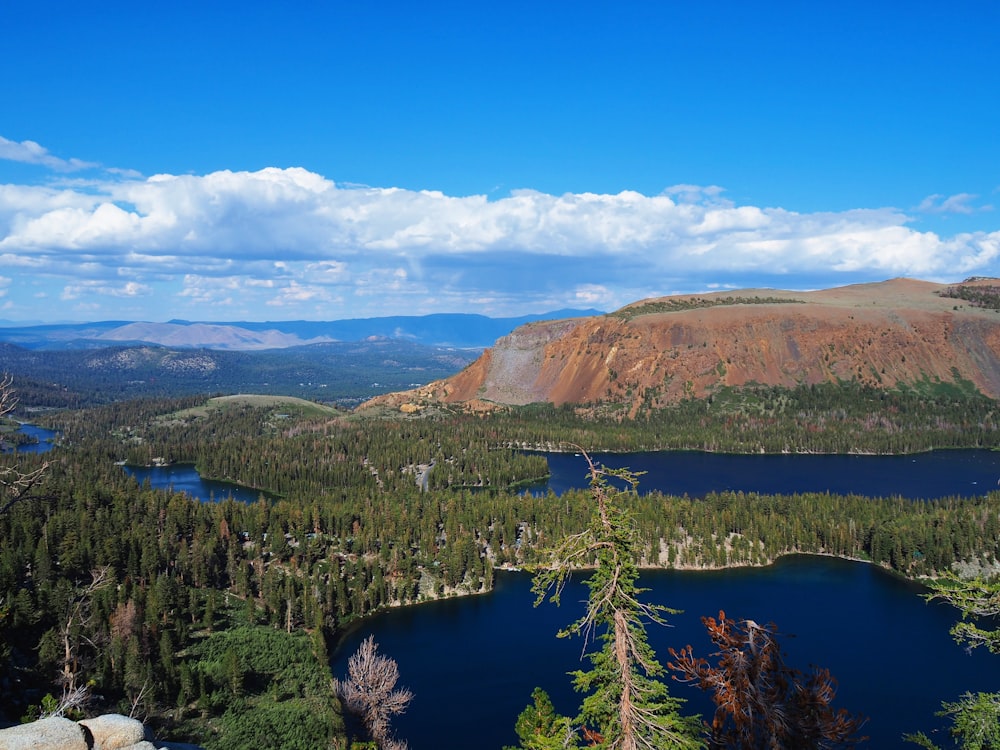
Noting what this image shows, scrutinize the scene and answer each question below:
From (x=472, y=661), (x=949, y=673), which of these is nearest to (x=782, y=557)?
(x=949, y=673)

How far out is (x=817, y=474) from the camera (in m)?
172

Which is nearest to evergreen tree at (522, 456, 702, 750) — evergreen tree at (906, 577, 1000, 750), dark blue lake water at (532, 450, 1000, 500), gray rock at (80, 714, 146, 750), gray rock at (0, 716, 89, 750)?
evergreen tree at (906, 577, 1000, 750)

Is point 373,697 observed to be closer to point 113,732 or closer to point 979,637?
point 113,732

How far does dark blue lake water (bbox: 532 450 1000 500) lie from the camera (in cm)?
15238

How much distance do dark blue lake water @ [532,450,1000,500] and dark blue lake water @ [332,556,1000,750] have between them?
49.7 m

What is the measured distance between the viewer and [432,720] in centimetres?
6450

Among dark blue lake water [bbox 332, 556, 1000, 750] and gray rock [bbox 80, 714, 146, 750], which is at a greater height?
gray rock [bbox 80, 714, 146, 750]

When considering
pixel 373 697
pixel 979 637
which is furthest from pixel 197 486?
pixel 979 637

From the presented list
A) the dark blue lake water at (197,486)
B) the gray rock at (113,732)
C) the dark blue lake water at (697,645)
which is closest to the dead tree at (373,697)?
the dark blue lake water at (697,645)

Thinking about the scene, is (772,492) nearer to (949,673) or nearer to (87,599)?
(949,673)

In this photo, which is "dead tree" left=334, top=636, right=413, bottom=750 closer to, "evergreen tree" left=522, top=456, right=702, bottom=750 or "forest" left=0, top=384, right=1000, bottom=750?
"forest" left=0, top=384, right=1000, bottom=750

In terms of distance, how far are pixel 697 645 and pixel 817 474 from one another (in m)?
111

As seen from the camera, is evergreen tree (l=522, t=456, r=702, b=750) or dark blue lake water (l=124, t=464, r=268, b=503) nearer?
evergreen tree (l=522, t=456, r=702, b=750)

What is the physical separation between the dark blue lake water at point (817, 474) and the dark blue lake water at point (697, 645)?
49.7 m
